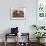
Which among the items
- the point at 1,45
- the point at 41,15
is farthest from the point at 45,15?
the point at 1,45

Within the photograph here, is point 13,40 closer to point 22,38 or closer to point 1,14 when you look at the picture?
point 22,38

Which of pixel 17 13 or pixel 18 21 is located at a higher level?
pixel 17 13

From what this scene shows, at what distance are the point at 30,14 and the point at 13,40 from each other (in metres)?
1.27

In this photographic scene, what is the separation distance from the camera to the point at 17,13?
632 cm

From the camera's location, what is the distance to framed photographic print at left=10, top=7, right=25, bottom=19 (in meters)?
6.29

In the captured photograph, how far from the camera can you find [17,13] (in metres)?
6.32

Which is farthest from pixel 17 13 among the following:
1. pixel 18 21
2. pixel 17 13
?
pixel 18 21

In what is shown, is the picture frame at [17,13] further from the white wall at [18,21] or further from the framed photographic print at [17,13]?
the white wall at [18,21]

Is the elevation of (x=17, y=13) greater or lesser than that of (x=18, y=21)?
greater

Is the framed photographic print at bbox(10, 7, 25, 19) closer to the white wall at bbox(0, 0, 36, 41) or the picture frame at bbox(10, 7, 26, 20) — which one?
the picture frame at bbox(10, 7, 26, 20)

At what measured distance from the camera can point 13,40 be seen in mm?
6434

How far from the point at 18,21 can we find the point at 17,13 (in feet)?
1.07

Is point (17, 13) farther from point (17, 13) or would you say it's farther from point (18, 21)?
point (18, 21)

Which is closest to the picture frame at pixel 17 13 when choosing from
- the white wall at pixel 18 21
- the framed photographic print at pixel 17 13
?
the framed photographic print at pixel 17 13
